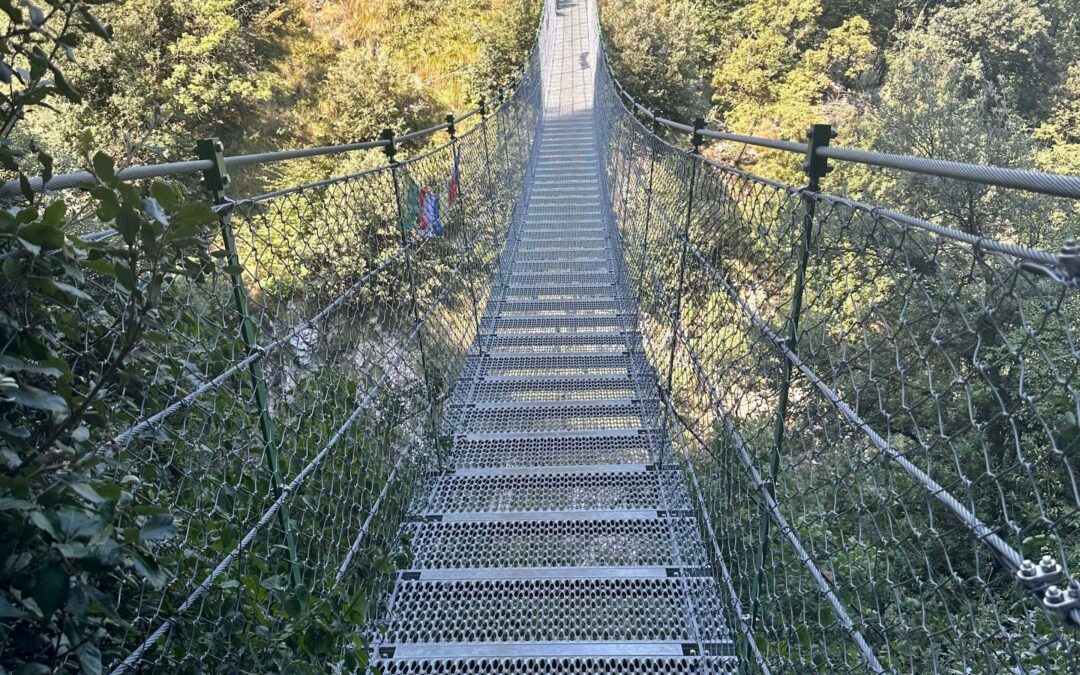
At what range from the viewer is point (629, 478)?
2.12 metres

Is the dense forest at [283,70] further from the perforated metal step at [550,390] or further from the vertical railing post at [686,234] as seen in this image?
the vertical railing post at [686,234]

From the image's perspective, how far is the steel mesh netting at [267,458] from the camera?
0.87 meters

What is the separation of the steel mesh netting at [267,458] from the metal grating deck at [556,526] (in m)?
0.13

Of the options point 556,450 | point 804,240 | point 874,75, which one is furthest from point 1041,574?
point 874,75

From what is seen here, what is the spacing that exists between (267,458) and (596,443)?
141cm

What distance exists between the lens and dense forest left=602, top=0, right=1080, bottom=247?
8.87 metres

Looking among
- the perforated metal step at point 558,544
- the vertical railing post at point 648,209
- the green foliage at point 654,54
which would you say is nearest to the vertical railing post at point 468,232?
the vertical railing post at point 648,209

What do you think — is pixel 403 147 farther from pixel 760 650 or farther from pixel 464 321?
pixel 760 650

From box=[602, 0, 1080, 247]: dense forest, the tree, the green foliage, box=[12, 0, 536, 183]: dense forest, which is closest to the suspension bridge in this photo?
box=[12, 0, 536, 183]: dense forest

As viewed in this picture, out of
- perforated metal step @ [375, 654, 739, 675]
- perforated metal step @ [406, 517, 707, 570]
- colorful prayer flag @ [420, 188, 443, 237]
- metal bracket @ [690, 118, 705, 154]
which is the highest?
metal bracket @ [690, 118, 705, 154]

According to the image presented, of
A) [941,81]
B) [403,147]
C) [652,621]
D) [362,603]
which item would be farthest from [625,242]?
[941,81]

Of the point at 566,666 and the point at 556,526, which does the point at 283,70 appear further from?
the point at 566,666

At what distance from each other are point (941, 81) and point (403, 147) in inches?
312

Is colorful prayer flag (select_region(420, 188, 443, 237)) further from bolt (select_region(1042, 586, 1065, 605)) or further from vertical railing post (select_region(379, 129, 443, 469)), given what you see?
bolt (select_region(1042, 586, 1065, 605))
